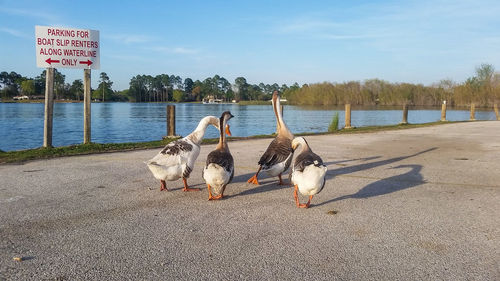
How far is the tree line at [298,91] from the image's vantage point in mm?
68562

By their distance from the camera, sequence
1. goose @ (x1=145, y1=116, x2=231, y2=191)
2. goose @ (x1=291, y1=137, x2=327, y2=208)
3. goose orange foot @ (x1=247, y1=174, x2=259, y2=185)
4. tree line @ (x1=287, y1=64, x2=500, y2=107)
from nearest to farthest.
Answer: goose @ (x1=291, y1=137, x2=327, y2=208) → goose @ (x1=145, y1=116, x2=231, y2=191) → goose orange foot @ (x1=247, y1=174, x2=259, y2=185) → tree line @ (x1=287, y1=64, x2=500, y2=107)

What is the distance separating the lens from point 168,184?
23.8ft

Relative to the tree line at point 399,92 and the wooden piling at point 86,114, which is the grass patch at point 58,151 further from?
the tree line at point 399,92

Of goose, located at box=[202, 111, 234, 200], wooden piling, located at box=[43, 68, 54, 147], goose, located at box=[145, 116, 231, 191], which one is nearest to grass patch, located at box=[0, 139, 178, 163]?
wooden piling, located at box=[43, 68, 54, 147]

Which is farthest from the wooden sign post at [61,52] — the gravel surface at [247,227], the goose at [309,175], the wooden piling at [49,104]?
the goose at [309,175]

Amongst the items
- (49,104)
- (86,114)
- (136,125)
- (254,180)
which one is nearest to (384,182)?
(254,180)

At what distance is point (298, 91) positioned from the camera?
315ft

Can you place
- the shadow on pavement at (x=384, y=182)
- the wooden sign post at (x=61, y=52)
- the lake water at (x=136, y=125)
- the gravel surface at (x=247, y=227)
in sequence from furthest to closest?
the lake water at (x=136, y=125)
the wooden sign post at (x=61, y=52)
the shadow on pavement at (x=384, y=182)
the gravel surface at (x=247, y=227)

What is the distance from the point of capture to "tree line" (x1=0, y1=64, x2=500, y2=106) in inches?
2699

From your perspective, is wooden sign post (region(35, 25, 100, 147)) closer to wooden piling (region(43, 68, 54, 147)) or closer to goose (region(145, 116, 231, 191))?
wooden piling (region(43, 68, 54, 147))

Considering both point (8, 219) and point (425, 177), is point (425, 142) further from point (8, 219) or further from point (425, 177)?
point (8, 219)

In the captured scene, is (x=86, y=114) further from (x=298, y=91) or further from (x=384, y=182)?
(x=298, y=91)

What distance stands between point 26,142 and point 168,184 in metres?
16.3

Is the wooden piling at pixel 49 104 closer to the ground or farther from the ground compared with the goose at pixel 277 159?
farther from the ground
